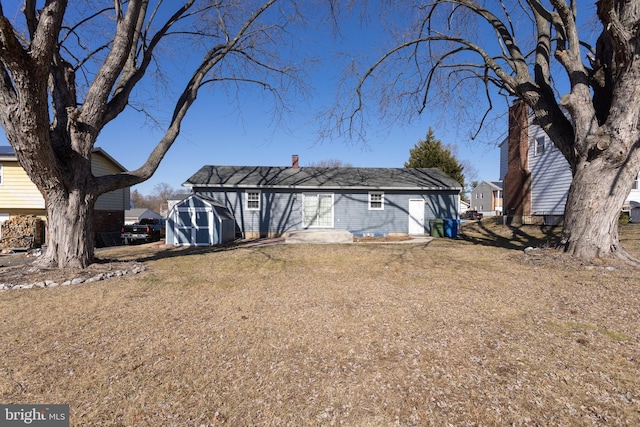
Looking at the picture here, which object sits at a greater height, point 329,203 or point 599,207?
point 329,203

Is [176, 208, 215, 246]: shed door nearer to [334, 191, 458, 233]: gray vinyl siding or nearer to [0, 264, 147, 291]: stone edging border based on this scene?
[0, 264, 147, 291]: stone edging border

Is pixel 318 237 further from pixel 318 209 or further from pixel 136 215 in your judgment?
pixel 136 215

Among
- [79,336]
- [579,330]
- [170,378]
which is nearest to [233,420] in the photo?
[170,378]

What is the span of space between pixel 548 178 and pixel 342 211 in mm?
12695

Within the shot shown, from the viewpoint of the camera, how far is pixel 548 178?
17.5 metres

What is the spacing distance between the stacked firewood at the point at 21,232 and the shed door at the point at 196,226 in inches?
272

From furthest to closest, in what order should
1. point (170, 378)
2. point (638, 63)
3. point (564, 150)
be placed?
point (564, 150)
point (638, 63)
point (170, 378)

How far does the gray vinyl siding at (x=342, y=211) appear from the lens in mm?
16531

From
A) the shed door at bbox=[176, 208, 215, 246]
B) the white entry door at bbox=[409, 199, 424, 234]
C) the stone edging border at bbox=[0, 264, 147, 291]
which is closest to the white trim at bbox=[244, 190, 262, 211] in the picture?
the shed door at bbox=[176, 208, 215, 246]

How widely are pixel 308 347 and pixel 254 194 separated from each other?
46.3ft

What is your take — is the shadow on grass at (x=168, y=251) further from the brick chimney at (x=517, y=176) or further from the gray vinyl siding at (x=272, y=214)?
the brick chimney at (x=517, y=176)

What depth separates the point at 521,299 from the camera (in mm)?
4695

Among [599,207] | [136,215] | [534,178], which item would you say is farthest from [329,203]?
[136,215]

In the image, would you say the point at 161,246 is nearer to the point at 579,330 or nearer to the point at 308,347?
the point at 308,347
